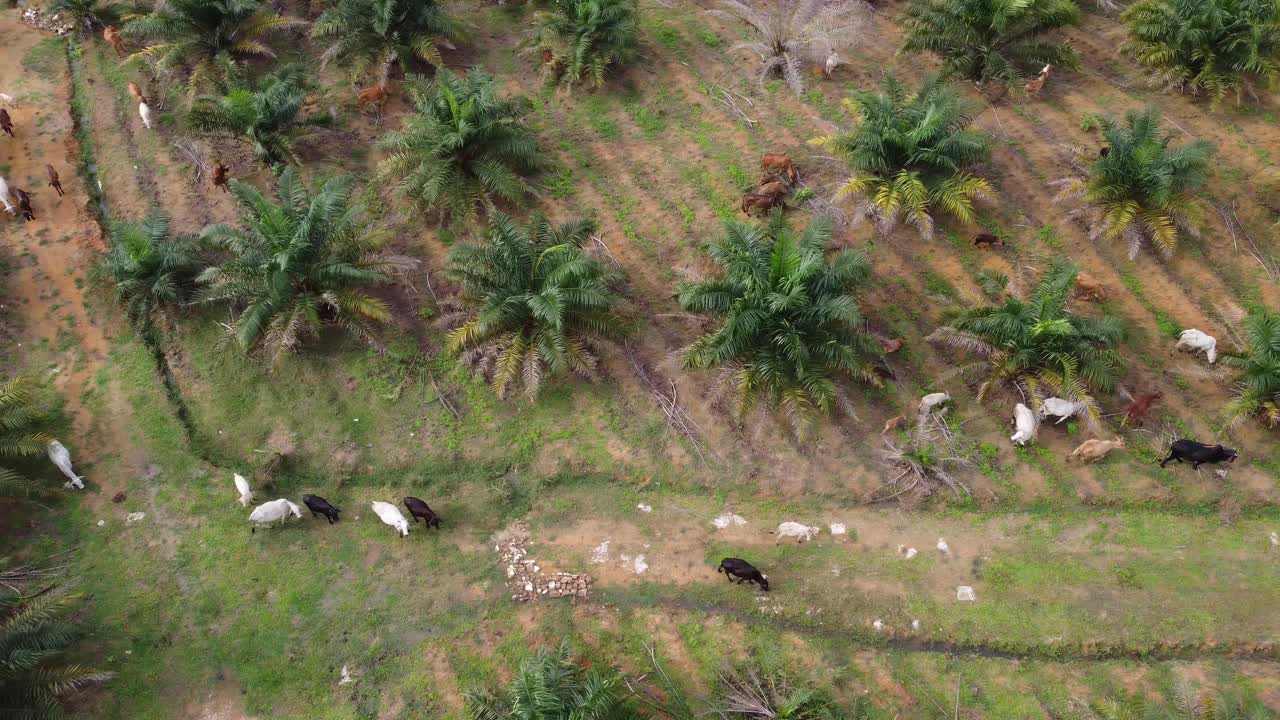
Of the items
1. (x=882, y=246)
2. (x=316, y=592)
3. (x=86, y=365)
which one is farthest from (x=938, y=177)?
(x=86, y=365)

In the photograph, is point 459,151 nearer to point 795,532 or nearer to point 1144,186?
point 795,532

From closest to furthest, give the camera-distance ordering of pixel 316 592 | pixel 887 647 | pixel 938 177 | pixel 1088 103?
pixel 887 647 → pixel 316 592 → pixel 938 177 → pixel 1088 103

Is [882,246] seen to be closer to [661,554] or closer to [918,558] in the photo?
[918,558]

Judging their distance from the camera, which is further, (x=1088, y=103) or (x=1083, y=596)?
(x=1088, y=103)

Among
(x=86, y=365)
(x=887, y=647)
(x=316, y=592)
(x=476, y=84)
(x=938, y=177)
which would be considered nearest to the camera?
(x=887, y=647)

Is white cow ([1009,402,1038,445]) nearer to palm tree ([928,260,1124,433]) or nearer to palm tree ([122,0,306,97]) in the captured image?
palm tree ([928,260,1124,433])

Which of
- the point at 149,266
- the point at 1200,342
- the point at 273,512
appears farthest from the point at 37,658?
the point at 1200,342

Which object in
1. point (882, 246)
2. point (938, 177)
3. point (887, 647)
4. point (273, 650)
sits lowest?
point (273, 650)
